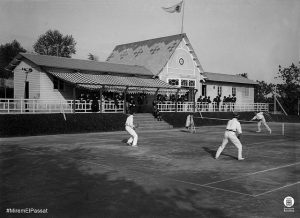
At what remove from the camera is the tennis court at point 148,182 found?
6.27 metres

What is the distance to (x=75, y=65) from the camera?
2822 centimetres

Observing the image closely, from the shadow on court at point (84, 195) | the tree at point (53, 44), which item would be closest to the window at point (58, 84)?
the shadow on court at point (84, 195)

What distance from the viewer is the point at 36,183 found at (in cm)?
813

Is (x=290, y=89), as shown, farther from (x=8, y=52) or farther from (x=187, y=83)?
(x=8, y=52)

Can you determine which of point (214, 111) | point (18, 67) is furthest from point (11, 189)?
point (214, 111)

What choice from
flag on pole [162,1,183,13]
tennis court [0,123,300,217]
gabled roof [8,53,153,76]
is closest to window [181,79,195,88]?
gabled roof [8,53,153,76]

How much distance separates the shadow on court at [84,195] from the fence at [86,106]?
464 inches

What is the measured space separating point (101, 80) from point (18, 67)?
23.3ft

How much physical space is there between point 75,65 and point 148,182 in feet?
70.2

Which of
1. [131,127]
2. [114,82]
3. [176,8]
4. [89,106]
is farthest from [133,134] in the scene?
[176,8]

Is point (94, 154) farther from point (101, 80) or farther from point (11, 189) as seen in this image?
point (101, 80)

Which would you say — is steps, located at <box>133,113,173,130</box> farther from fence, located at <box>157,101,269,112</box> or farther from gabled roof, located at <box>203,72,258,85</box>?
gabled roof, located at <box>203,72,258,85</box>

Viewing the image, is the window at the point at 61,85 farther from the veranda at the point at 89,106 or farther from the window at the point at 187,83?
the window at the point at 187,83

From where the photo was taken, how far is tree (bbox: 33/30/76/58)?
7494 centimetres
